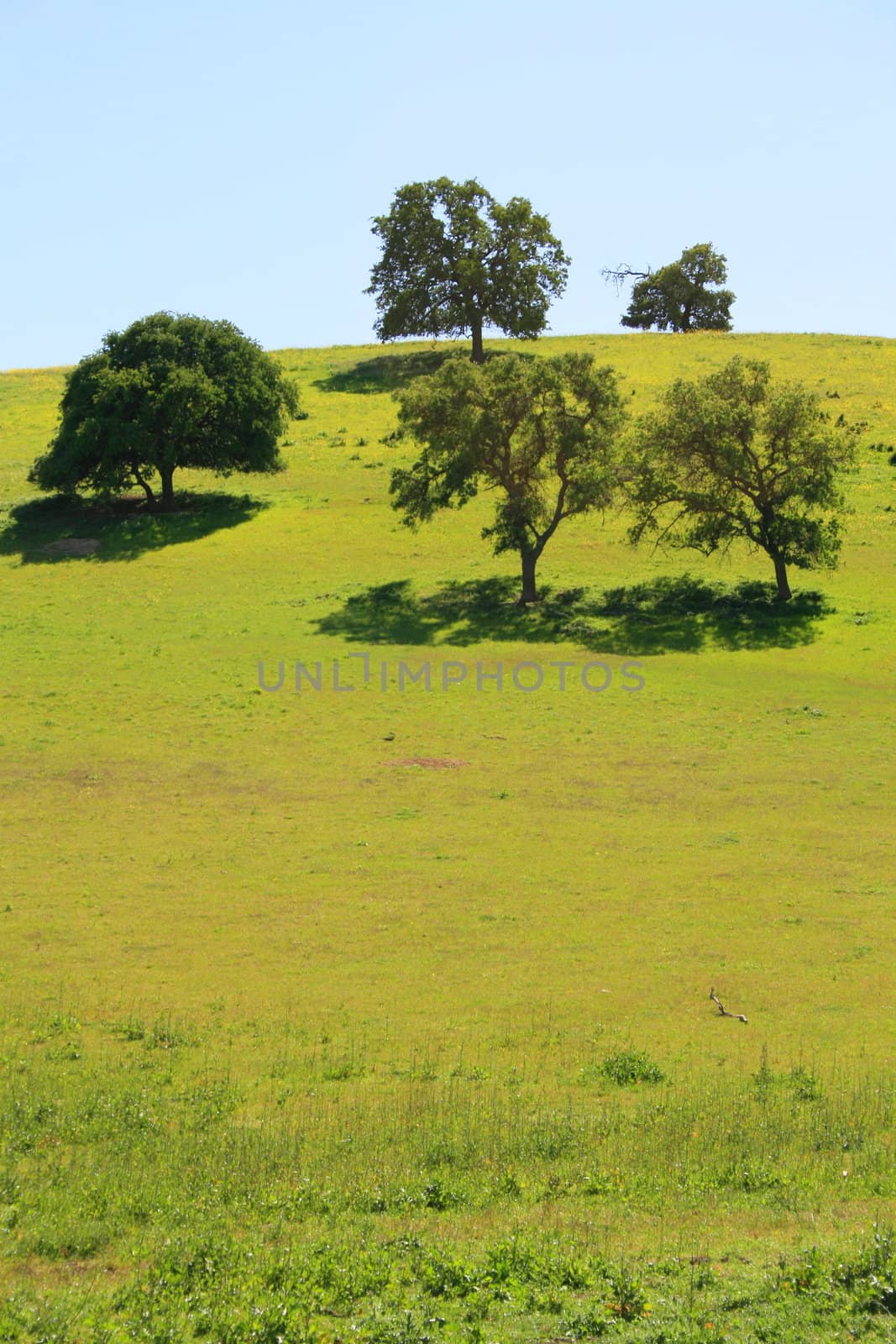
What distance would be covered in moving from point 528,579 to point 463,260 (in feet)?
117

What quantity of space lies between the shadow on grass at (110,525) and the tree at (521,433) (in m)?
13.7

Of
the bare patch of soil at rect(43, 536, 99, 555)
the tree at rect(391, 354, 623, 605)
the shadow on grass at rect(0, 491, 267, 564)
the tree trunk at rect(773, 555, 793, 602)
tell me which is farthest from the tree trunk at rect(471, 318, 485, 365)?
A: the tree trunk at rect(773, 555, 793, 602)

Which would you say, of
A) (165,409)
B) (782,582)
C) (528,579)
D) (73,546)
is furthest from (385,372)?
(782,582)

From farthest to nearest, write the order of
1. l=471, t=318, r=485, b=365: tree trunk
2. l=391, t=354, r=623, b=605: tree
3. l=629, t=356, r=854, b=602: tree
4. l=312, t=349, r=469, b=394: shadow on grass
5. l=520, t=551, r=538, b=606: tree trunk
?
1. l=312, t=349, r=469, b=394: shadow on grass
2. l=471, t=318, r=485, b=365: tree trunk
3. l=520, t=551, r=538, b=606: tree trunk
4. l=391, t=354, r=623, b=605: tree
5. l=629, t=356, r=854, b=602: tree

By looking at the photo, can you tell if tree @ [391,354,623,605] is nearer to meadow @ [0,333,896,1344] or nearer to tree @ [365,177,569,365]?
meadow @ [0,333,896,1344]

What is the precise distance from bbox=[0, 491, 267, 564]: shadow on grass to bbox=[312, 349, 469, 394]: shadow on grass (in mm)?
→ 22310

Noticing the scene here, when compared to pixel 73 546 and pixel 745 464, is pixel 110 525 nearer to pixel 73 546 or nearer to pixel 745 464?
pixel 73 546

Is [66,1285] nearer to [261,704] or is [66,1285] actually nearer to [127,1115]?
[127,1115]

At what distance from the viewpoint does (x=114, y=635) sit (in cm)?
4481

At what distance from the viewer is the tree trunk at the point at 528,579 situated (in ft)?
157

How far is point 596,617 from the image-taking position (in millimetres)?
46625

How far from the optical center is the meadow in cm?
937

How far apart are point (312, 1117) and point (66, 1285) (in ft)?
13.9

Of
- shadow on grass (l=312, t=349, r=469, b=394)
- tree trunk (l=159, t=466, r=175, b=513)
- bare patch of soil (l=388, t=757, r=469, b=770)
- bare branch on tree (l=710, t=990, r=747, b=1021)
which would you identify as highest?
shadow on grass (l=312, t=349, r=469, b=394)
